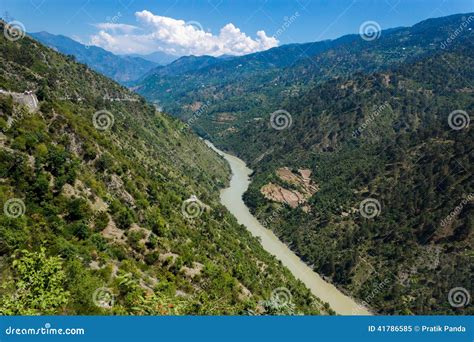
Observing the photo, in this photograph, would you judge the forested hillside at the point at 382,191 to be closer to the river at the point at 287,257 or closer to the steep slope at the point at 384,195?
the steep slope at the point at 384,195

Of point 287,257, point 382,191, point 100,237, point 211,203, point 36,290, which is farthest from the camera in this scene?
point 382,191

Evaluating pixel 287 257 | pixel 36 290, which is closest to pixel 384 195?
pixel 287 257

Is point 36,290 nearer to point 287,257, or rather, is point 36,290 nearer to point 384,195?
point 287,257

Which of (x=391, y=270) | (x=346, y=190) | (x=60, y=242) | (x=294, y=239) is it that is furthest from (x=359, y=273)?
(x=60, y=242)

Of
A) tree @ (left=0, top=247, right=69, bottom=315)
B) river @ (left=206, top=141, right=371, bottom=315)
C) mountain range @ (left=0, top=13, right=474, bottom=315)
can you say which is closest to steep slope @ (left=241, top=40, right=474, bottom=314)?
mountain range @ (left=0, top=13, right=474, bottom=315)

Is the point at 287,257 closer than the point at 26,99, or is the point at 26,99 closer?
the point at 26,99

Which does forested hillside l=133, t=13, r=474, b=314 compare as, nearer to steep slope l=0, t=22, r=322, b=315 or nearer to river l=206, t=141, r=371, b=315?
river l=206, t=141, r=371, b=315
